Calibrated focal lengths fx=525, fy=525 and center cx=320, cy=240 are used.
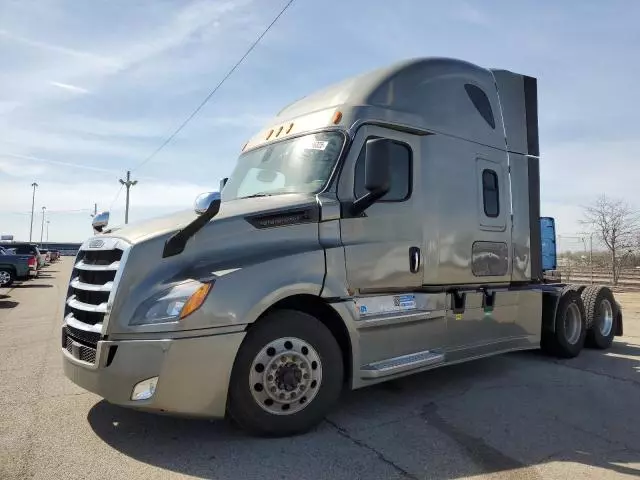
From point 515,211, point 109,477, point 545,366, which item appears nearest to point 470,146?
point 515,211

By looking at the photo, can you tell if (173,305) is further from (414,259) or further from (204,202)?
(414,259)

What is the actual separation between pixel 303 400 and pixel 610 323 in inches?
262

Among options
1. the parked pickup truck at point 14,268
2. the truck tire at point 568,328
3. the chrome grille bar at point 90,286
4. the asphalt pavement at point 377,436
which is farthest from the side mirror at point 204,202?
the parked pickup truck at point 14,268

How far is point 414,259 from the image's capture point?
5.14 metres

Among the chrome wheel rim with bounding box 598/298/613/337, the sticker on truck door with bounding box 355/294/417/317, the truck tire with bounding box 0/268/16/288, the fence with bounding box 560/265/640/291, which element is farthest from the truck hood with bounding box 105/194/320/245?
the fence with bounding box 560/265/640/291

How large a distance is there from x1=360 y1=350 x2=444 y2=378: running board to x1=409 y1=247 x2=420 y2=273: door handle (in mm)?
817

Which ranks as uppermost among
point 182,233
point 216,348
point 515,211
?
point 515,211

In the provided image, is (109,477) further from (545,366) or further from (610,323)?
(610,323)

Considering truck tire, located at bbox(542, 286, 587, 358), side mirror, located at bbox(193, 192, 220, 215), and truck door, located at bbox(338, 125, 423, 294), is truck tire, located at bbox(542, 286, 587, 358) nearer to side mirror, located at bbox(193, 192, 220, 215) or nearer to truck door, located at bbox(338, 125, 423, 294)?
truck door, located at bbox(338, 125, 423, 294)

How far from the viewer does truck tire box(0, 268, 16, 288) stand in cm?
2138

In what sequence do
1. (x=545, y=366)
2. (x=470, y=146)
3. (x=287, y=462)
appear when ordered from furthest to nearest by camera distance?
(x=545, y=366) < (x=470, y=146) < (x=287, y=462)

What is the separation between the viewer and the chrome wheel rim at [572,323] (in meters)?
7.67

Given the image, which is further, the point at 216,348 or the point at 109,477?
the point at 216,348

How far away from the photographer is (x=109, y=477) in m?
3.34
